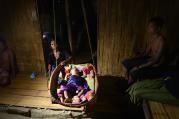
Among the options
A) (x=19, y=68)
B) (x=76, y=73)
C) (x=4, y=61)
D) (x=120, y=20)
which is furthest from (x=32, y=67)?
(x=120, y=20)

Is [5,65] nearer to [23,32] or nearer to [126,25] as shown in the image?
[23,32]

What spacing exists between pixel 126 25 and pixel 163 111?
8.03 ft

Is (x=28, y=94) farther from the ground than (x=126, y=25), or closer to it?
closer to it

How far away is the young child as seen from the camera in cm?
445

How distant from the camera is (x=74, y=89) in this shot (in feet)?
15.5

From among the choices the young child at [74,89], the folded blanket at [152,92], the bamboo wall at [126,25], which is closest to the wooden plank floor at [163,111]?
the folded blanket at [152,92]

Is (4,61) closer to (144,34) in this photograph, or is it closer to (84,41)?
(84,41)

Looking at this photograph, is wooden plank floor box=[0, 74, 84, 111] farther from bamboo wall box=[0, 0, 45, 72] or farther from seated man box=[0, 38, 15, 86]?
bamboo wall box=[0, 0, 45, 72]

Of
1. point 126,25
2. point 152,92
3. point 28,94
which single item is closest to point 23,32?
point 28,94

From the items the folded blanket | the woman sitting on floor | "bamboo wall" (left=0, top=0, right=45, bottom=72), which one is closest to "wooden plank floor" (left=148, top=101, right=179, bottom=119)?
the folded blanket

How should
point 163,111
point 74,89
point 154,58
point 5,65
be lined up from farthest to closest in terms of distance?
point 5,65, point 74,89, point 154,58, point 163,111

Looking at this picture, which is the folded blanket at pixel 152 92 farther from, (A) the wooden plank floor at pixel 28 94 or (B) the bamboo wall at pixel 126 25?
(B) the bamboo wall at pixel 126 25

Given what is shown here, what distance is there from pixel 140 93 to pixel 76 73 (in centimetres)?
188

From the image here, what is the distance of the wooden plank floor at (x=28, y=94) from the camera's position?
464 cm
